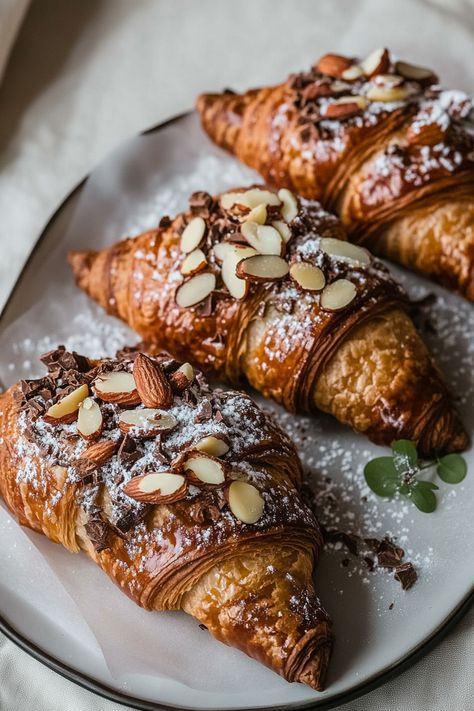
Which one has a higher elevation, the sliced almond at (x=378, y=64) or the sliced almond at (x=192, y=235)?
the sliced almond at (x=378, y=64)

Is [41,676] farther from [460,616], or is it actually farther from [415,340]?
[415,340]

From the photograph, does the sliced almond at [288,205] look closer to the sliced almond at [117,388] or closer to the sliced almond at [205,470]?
the sliced almond at [117,388]

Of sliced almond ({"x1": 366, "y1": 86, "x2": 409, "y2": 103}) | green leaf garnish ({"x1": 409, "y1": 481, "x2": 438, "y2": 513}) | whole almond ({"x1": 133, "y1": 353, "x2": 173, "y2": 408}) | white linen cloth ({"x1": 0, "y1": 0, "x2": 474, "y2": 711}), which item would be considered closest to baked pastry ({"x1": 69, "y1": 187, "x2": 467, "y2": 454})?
green leaf garnish ({"x1": 409, "y1": 481, "x2": 438, "y2": 513})

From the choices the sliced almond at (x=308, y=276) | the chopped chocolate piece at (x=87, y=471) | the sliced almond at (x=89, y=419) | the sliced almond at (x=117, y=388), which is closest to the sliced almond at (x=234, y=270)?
the sliced almond at (x=308, y=276)

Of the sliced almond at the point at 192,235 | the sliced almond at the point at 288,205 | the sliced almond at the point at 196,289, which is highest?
the sliced almond at the point at 288,205

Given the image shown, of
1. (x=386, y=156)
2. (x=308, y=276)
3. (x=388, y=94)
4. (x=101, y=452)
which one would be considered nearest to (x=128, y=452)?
(x=101, y=452)

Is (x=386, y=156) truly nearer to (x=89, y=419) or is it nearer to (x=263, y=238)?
(x=263, y=238)
